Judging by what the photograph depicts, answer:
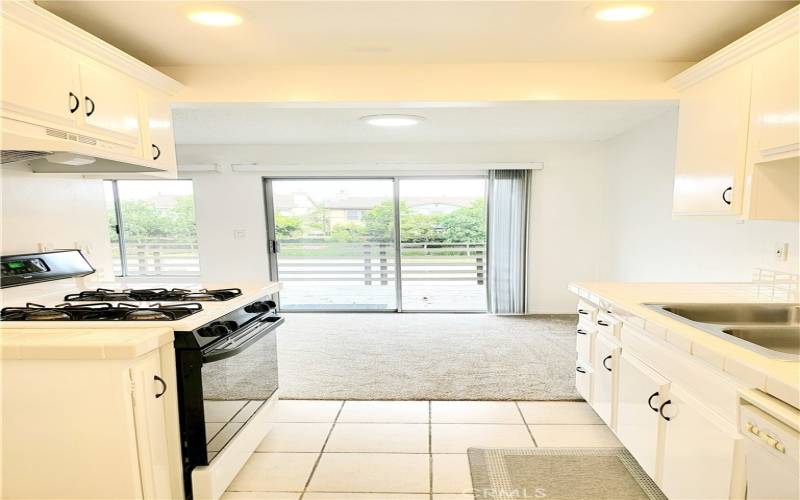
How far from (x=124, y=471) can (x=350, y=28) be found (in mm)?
2026

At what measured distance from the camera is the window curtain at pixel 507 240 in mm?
4590

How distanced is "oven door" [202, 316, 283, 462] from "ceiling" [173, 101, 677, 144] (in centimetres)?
172

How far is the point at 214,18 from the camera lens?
1.60 meters

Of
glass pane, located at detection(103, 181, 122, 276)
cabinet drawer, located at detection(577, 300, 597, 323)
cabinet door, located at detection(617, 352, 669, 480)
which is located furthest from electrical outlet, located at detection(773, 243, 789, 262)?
glass pane, located at detection(103, 181, 122, 276)

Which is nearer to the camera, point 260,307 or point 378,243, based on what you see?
point 260,307

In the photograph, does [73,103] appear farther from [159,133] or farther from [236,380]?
[236,380]

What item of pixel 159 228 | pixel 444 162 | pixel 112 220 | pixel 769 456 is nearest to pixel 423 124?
pixel 444 162

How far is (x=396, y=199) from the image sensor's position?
4.79 m

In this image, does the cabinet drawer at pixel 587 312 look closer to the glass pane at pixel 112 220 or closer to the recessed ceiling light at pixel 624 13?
the recessed ceiling light at pixel 624 13

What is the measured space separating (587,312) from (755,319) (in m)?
0.73

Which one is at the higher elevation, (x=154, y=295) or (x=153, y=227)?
(x=153, y=227)

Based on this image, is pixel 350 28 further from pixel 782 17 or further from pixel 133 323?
pixel 782 17

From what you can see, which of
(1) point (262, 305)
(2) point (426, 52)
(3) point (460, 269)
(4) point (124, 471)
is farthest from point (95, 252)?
(3) point (460, 269)

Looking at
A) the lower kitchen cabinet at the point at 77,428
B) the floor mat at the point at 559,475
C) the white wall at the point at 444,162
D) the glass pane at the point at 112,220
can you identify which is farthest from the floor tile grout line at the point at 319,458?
the glass pane at the point at 112,220
